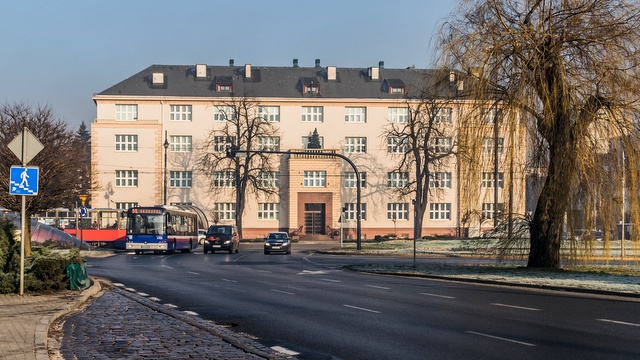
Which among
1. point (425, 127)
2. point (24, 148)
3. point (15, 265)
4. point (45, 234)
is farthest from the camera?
point (425, 127)

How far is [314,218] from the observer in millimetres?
87875

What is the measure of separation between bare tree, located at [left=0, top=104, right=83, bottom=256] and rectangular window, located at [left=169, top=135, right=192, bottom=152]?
160ft

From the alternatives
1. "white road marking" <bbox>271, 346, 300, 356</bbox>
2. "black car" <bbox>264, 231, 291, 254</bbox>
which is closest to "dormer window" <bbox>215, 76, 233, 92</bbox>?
"black car" <bbox>264, 231, 291, 254</bbox>

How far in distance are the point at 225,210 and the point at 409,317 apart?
7311cm

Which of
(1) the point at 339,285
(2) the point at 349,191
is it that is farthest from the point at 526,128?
(2) the point at 349,191

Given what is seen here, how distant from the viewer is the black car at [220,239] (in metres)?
57.3

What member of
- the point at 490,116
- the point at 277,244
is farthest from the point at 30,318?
the point at 277,244

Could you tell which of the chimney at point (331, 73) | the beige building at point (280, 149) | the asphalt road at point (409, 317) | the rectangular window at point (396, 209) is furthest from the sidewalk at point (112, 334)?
the chimney at point (331, 73)

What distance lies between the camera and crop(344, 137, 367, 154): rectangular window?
89.6 metres

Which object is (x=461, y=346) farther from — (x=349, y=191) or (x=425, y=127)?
(x=349, y=191)

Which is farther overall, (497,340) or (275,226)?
(275,226)

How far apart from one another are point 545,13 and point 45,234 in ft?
128

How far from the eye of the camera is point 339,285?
25.6 metres

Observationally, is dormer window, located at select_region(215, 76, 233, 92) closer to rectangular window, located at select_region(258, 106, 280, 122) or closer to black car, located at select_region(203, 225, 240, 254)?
rectangular window, located at select_region(258, 106, 280, 122)
